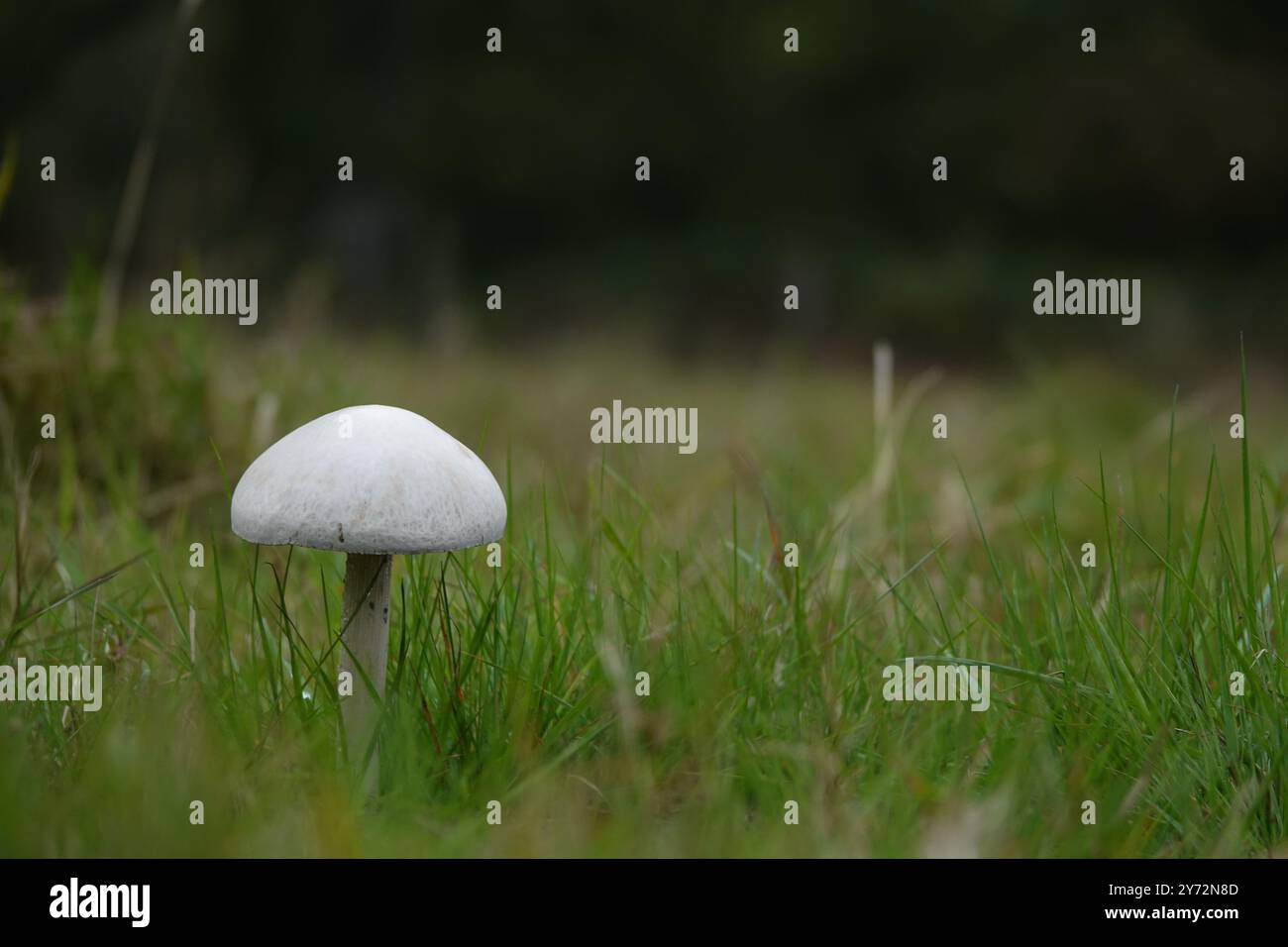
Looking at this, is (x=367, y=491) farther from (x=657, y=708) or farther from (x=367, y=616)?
(x=657, y=708)

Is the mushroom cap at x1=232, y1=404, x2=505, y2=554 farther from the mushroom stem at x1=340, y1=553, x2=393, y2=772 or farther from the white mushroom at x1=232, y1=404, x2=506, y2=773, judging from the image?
the mushroom stem at x1=340, y1=553, x2=393, y2=772

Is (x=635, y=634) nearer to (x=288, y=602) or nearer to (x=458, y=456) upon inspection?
(x=458, y=456)

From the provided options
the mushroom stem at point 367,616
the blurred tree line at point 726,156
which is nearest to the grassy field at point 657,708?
the mushroom stem at point 367,616

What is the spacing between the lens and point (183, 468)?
296cm

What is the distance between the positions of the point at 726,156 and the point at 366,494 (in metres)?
10.8

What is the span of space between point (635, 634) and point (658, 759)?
0.25m

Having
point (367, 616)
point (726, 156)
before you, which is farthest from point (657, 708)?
point (726, 156)

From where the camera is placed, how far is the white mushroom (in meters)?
1.36

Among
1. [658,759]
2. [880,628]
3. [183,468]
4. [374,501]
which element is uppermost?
[183,468]

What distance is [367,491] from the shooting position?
1377 millimetres

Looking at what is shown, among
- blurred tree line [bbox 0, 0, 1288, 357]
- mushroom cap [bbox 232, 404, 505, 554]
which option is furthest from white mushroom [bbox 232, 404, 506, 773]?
blurred tree line [bbox 0, 0, 1288, 357]

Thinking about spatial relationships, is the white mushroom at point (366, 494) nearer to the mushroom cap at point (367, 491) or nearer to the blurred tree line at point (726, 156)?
the mushroom cap at point (367, 491)
